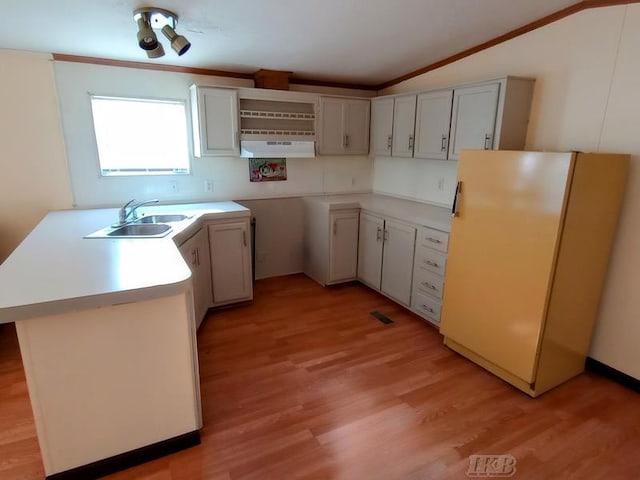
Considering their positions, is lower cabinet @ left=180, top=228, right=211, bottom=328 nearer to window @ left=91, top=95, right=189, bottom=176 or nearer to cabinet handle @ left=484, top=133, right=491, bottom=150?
window @ left=91, top=95, right=189, bottom=176

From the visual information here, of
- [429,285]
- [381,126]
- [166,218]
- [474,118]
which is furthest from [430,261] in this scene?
[166,218]

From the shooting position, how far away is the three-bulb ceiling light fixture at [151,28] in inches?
83.7

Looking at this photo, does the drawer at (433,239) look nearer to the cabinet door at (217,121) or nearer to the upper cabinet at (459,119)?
the upper cabinet at (459,119)

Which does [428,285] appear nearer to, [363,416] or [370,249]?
[370,249]

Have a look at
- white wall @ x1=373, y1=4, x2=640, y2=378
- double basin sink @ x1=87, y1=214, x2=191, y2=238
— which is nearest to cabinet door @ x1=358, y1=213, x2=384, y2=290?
white wall @ x1=373, y1=4, x2=640, y2=378

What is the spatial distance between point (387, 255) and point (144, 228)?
214 centimetres

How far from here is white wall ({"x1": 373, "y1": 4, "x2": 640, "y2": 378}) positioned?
2191 millimetres

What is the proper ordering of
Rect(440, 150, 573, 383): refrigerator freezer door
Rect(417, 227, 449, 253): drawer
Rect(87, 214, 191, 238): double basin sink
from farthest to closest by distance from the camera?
1. Rect(417, 227, 449, 253): drawer
2. Rect(87, 214, 191, 238): double basin sink
3. Rect(440, 150, 573, 383): refrigerator freezer door

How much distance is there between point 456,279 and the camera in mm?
2586

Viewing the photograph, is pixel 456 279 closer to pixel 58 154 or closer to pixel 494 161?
pixel 494 161

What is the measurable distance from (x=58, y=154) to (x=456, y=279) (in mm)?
3424

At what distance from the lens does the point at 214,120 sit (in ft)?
10.8

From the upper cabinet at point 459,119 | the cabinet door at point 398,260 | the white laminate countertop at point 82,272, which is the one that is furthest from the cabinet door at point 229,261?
the upper cabinet at point 459,119

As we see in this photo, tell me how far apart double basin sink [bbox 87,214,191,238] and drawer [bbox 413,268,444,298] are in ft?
6.66
